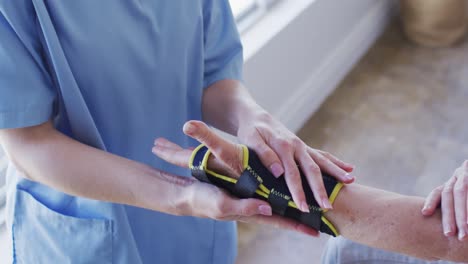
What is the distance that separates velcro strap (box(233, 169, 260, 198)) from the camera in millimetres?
844

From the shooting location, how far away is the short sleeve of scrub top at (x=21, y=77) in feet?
2.47

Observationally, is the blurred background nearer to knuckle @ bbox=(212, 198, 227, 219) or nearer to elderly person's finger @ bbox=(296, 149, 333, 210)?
elderly person's finger @ bbox=(296, 149, 333, 210)

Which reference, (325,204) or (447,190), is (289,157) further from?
(447,190)

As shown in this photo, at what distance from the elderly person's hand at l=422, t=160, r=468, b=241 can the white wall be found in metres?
A: 1.05

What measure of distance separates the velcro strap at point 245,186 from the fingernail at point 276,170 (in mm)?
47

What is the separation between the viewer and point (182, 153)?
859 millimetres

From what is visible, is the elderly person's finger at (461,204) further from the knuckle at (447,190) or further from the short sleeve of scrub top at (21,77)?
the short sleeve of scrub top at (21,77)

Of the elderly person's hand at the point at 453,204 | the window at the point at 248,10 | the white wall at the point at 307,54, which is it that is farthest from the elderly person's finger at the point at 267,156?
the window at the point at 248,10

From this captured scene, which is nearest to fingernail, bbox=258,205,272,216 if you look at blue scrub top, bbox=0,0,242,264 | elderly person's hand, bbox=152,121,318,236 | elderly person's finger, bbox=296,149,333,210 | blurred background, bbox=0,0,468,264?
elderly person's hand, bbox=152,121,318,236

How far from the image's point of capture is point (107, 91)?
881mm

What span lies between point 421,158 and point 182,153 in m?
1.50

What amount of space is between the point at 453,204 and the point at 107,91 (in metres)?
0.57

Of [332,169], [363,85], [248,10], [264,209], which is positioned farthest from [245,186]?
[363,85]

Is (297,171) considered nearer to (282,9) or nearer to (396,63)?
(282,9)
